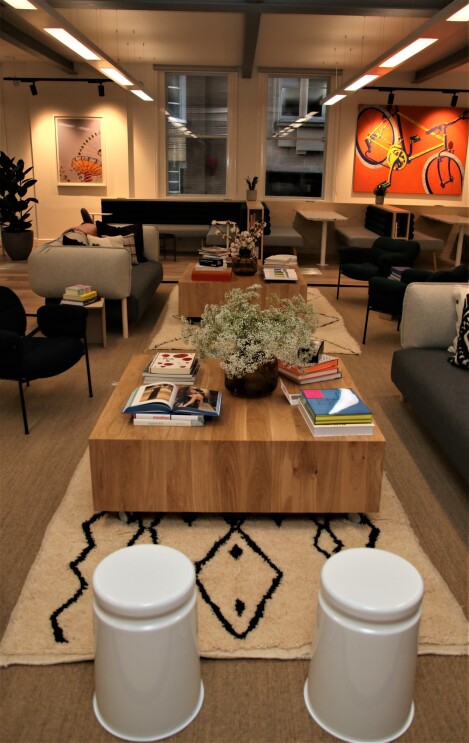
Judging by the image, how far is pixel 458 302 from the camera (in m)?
4.13

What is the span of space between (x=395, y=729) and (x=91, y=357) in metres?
4.05

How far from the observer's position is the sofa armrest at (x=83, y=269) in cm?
566

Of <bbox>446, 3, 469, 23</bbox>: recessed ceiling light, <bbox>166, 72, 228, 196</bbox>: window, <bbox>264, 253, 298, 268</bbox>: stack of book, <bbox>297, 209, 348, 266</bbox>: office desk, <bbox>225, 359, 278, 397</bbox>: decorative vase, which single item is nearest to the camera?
<bbox>225, 359, 278, 397</bbox>: decorative vase

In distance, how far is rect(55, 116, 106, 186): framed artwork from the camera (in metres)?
11.1

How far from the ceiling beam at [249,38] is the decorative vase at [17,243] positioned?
13.7 feet

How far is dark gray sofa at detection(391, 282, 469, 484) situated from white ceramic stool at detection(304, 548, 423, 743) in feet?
4.60

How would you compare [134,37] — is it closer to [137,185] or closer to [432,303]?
[137,185]

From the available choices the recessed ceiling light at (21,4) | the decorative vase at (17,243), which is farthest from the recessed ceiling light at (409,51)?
the decorative vase at (17,243)

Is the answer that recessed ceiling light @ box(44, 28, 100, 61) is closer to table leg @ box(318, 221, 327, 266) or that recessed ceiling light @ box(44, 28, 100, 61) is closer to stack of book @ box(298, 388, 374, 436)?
table leg @ box(318, 221, 327, 266)

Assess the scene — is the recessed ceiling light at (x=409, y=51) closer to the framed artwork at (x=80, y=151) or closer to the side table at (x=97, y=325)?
the side table at (x=97, y=325)

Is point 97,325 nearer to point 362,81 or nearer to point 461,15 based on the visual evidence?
point 461,15

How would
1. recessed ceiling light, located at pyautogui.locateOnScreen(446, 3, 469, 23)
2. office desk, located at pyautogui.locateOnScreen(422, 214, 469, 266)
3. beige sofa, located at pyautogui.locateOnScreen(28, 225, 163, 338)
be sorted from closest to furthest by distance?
1. recessed ceiling light, located at pyautogui.locateOnScreen(446, 3, 469, 23)
2. beige sofa, located at pyautogui.locateOnScreen(28, 225, 163, 338)
3. office desk, located at pyautogui.locateOnScreen(422, 214, 469, 266)

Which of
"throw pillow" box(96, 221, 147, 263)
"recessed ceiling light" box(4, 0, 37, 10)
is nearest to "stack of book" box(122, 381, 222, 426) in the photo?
"recessed ceiling light" box(4, 0, 37, 10)

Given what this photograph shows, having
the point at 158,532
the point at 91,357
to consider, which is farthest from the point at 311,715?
the point at 91,357
